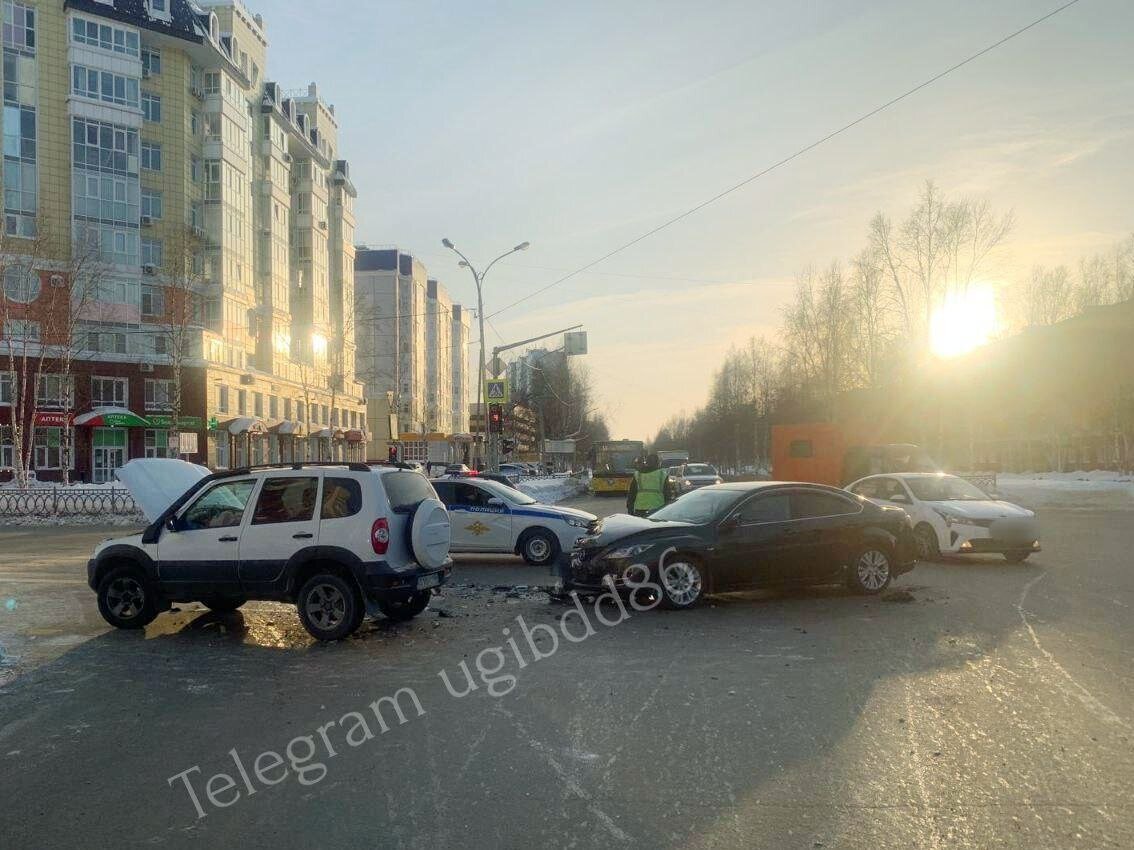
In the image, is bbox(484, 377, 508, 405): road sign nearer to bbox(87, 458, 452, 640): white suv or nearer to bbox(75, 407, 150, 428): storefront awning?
bbox(87, 458, 452, 640): white suv

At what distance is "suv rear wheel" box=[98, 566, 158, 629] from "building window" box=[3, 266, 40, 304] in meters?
39.1

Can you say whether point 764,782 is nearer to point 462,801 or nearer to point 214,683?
point 462,801

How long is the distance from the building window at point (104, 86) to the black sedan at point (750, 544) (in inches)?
2011

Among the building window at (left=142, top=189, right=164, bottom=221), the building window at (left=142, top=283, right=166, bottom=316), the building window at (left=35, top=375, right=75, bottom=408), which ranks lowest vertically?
the building window at (left=35, top=375, right=75, bottom=408)

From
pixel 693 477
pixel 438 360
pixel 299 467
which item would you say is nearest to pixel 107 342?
pixel 693 477

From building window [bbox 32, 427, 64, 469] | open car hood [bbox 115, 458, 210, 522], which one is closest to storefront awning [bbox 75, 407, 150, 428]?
building window [bbox 32, 427, 64, 469]

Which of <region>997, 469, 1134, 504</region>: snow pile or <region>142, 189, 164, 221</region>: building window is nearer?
<region>997, 469, 1134, 504</region>: snow pile

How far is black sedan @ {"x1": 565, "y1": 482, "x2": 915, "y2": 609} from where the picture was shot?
34.7 ft

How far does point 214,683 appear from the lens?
7.40 meters

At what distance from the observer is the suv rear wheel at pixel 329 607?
9.00m

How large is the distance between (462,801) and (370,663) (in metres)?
3.63

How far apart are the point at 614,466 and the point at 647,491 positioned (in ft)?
103

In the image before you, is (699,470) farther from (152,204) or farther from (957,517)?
(152,204)

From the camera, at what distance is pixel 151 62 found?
54688mm
